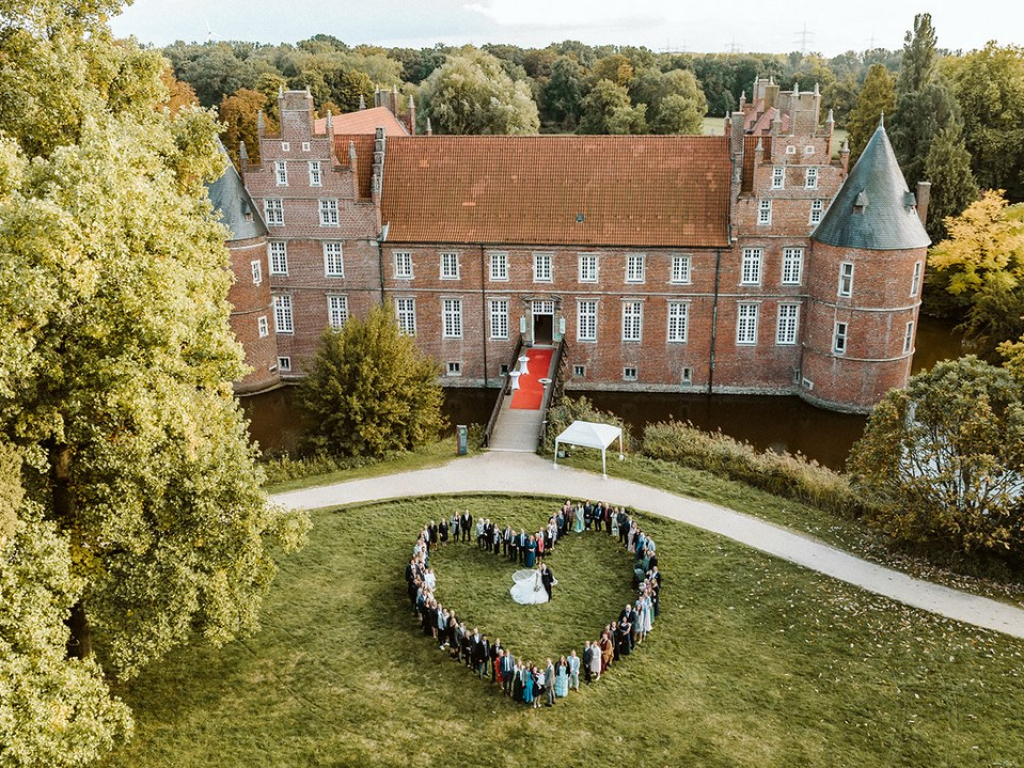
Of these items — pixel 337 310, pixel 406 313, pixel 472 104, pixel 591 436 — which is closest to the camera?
pixel 591 436

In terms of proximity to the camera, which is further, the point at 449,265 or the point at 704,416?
the point at 449,265

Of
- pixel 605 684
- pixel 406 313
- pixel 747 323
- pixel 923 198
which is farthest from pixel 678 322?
pixel 605 684

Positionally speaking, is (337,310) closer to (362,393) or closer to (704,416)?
(362,393)

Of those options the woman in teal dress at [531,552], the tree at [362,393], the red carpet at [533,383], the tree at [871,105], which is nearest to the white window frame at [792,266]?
the red carpet at [533,383]

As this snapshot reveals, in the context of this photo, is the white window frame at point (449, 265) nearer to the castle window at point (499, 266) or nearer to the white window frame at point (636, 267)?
the castle window at point (499, 266)

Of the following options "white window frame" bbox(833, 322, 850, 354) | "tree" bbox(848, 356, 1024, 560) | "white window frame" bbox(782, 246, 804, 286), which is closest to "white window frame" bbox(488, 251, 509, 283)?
"white window frame" bbox(782, 246, 804, 286)

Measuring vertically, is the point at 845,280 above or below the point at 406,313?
above

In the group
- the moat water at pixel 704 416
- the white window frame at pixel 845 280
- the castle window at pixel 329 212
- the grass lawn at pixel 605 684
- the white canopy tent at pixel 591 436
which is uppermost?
the castle window at pixel 329 212

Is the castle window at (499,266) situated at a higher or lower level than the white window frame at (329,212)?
lower
